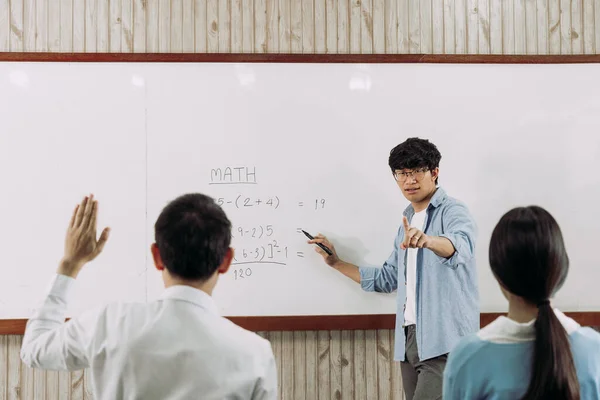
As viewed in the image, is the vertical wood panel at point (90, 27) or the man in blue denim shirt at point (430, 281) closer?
the man in blue denim shirt at point (430, 281)

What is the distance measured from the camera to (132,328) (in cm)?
93

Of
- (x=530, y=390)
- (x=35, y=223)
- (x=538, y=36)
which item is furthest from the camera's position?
(x=538, y=36)

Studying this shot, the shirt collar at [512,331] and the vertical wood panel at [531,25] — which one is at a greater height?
the vertical wood panel at [531,25]

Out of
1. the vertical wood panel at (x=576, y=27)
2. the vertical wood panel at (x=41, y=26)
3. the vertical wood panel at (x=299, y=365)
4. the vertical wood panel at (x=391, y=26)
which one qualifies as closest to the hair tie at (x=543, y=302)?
the vertical wood panel at (x=299, y=365)

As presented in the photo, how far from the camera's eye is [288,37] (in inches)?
83.7

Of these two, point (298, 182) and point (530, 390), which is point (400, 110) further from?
point (530, 390)

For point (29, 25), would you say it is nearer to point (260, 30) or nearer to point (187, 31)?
point (187, 31)

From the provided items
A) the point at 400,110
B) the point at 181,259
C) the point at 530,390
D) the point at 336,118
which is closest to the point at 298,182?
the point at 336,118

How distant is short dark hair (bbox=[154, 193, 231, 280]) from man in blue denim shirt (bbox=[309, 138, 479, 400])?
0.82 meters

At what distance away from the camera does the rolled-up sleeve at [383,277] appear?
6.62 ft

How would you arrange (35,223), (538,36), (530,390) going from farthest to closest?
1. (538,36)
2. (35,223)
3. (530,390)

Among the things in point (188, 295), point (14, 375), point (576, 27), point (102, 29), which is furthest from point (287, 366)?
point (576, 27)

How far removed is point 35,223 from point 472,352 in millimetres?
1743

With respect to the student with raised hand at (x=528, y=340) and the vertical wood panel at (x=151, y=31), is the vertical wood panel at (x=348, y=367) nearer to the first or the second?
the student with raised hand at (x=528, y=340)
